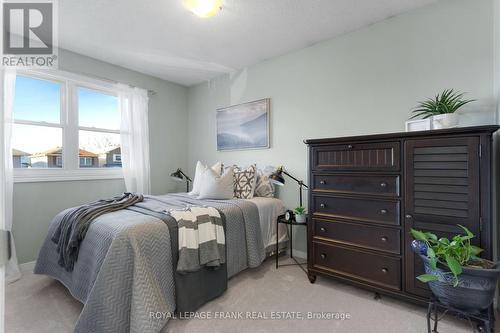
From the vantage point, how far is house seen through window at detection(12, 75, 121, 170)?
269cm

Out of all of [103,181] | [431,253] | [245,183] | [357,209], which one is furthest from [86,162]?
[431,253]

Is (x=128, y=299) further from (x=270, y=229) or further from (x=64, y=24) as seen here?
(x=64, y=24)

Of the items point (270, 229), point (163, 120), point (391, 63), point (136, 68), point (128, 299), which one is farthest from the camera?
point (163, 120)

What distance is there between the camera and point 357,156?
2.02 meters

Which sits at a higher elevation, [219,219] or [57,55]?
[57,55]

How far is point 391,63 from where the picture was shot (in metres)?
2.34

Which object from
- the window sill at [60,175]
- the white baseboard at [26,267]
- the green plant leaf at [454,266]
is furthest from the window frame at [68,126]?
the green plant leaf at [454,266]

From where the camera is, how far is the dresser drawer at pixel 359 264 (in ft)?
6.09

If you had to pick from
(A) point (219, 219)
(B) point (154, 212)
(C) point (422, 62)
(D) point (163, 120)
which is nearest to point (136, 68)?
(D) point (163, 120)

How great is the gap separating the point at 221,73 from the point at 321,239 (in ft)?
9.04

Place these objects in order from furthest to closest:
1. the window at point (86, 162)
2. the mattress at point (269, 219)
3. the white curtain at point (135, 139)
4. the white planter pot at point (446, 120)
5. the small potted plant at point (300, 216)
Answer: the white curtain at point (135, 139) < the window at point (86, 162) < the mattress at point (269, 219) < the small potted plant at point (300, 216) < the white planter pot at point (446, 120)

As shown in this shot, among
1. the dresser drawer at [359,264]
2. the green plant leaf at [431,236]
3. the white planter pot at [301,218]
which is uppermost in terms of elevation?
the green plant leaf at [431,236]

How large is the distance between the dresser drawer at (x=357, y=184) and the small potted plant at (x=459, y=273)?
408 mm

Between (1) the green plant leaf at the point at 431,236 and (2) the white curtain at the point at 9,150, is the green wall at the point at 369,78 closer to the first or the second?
(1) the green plant leaf at the point at 431,236
